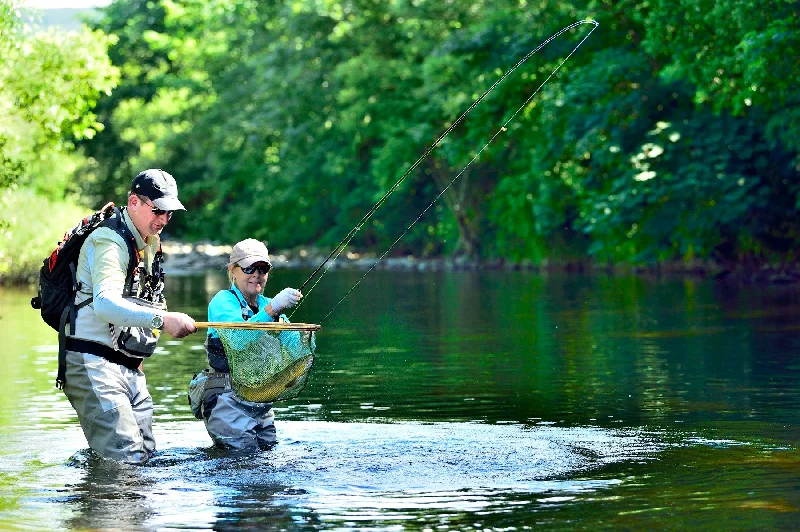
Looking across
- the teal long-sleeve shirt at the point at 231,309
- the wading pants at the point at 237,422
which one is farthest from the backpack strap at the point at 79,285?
the wading pants at the point at 237,422

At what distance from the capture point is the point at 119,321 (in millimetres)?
9055

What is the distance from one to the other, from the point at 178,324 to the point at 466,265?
39004mm

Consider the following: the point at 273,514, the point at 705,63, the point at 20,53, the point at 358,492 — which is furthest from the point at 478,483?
the point at 705,63

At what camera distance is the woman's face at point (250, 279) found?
33.7 ft

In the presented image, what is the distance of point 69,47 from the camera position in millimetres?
25016

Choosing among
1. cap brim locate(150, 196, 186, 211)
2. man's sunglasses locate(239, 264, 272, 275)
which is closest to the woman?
man's sunglasses locate(239, 264, 272, 275)

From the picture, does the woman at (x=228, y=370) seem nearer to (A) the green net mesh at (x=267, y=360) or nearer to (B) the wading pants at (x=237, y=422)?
(B) the wading pants at (x=237, y=422)

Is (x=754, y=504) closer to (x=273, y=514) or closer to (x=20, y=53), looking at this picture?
(x=273, y=514)

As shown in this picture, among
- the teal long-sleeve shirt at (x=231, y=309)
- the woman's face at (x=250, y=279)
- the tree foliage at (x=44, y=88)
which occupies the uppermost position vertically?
the tree foliage at (x=44, y=88)

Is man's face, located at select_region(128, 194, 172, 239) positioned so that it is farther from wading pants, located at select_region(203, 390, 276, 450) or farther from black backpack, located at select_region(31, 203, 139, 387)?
wading pants, located at select_region(203, 390, 276, 450)

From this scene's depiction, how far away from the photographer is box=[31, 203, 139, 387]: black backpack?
30.6 ft

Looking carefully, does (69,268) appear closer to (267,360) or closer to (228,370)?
(267,360)

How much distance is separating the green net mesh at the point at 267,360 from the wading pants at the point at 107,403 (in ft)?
2.04

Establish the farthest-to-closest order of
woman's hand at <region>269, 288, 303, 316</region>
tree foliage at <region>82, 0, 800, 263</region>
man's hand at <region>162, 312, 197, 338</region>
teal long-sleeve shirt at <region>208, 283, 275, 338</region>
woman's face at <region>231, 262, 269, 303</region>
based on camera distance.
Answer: tree foliage at <region>82, 0, 800, 263</region> < woman's face at <region>231, 262, 269, 303</region> < teal long-sleeve shirt at <region>208, 283, 275, 338</region> < woman's hand at <region>269, 288, 303, 316</region> < man's hand at <region>162, 312, 197, 338</region>
